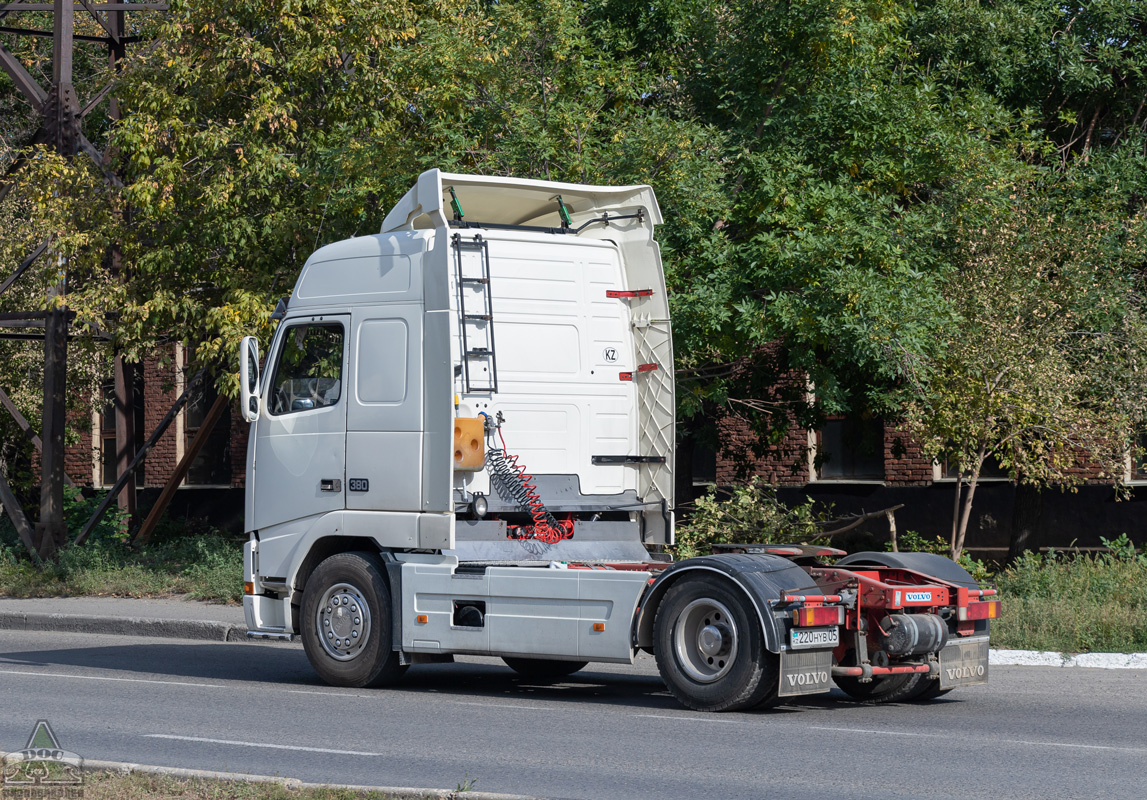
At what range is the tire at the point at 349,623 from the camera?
1014cm

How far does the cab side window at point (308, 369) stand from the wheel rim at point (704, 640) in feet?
11.2

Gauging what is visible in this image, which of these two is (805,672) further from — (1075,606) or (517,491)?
(1075,606)

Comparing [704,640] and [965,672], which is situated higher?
[704,640]

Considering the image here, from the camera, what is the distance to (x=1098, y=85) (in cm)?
1770

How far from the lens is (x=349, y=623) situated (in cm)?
1038

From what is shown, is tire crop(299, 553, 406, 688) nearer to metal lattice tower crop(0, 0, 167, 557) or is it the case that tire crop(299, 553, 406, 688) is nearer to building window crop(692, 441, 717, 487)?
metal lattice tower crop(0, 0, 167, 557)

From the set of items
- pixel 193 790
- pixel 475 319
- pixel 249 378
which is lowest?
pixel 193 790

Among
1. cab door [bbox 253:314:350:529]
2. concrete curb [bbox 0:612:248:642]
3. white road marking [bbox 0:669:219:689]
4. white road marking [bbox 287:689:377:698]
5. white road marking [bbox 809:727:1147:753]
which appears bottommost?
white road marking [bbox 809:727:1147:753]

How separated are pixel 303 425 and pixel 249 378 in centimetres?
74

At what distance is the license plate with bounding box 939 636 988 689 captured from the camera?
9062 mm

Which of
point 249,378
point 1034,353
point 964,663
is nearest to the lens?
point 964,663

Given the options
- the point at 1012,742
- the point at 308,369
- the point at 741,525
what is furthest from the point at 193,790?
the point at 741,525

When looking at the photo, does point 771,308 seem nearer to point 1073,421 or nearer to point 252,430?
point 1073,421

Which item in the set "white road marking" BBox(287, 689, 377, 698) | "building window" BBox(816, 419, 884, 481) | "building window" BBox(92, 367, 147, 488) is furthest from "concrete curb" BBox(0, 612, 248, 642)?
"building window" BBox(92, 367, 147, 488)
